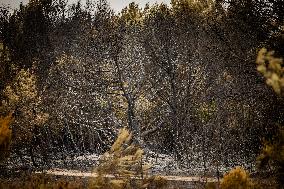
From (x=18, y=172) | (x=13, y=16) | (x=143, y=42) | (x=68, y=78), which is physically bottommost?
(x=18, y=172)

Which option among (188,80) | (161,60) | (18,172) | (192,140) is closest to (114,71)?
(161,60)

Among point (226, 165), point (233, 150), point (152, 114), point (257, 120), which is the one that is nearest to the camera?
point (257, 120)

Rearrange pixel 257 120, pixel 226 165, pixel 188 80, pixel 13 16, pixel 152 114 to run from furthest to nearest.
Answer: pixel 13 16, pixel 152 114, pixel 188 80, pixel 226 165, pixel 257 120

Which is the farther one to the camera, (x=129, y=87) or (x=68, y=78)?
(x=68, y=78)

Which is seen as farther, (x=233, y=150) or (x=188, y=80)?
(x=188, y=80)

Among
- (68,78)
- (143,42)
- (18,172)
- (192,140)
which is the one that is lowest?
(18,172)

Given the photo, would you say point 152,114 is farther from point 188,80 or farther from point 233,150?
point 233,150

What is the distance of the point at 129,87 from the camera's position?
74.5 feet

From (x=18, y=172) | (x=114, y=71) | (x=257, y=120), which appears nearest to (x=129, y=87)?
(x=114, y=71)

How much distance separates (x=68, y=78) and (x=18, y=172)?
6.31 metres

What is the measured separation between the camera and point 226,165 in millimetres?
20359

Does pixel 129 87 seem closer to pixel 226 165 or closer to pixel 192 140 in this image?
pixel 192 140

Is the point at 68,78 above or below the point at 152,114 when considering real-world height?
above

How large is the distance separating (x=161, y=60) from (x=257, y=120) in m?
10.2
